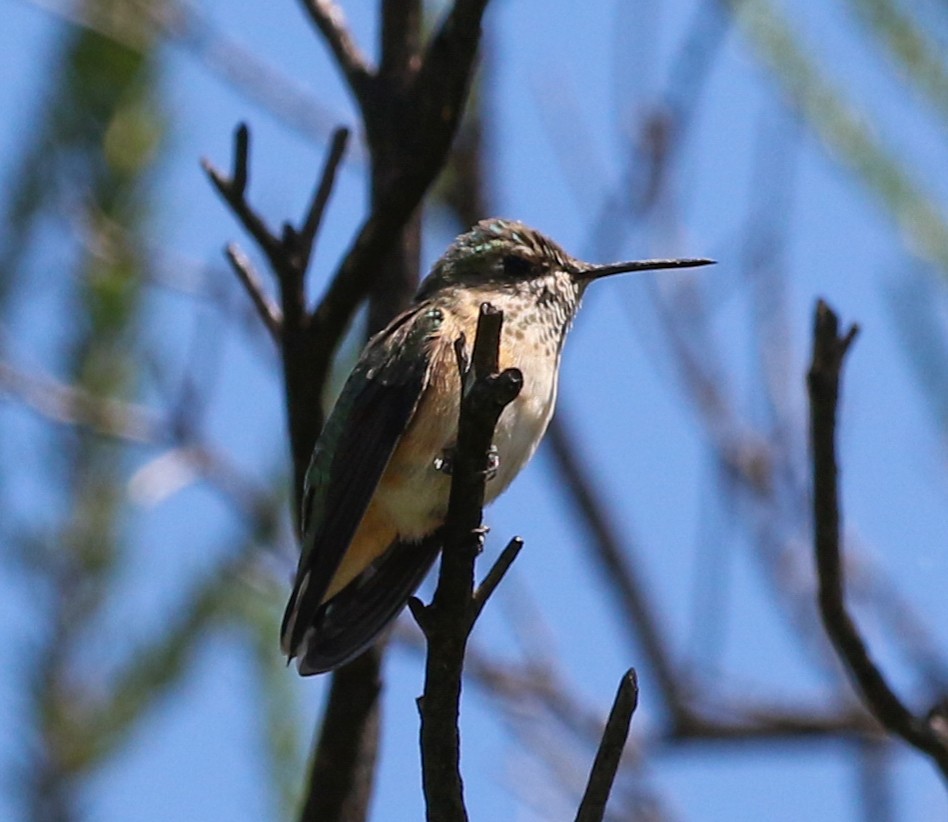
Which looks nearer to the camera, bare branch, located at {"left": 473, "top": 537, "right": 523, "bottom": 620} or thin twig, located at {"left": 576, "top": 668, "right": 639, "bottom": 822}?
thin twig, located at {"left": 576, "top": 668, "right": 639, "bottom": 822}

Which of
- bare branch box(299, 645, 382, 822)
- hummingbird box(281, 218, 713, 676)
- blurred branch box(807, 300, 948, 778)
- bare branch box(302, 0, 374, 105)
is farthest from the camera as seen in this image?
bare branch box(302, 0, 374, 105)

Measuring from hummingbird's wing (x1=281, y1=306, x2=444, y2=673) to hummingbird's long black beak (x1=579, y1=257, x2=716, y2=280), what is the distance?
623 mm

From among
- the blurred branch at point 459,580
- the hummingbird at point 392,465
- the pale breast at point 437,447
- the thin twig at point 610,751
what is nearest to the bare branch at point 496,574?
the blurred branch at point 459,580

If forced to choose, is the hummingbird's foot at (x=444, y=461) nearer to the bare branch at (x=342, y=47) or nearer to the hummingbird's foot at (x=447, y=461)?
the hummingbird's foot at (x=447, y=461)

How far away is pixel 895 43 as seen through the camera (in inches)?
146

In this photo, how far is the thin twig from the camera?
2.38 meters

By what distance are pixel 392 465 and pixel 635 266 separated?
3.08ft

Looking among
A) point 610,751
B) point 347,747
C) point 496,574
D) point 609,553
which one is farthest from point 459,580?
point 609,553

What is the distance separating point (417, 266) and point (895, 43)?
1.38 metres

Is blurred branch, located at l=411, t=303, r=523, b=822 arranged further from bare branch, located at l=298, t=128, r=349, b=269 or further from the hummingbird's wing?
bare branch, located at l=298, t=128, r=349, b=269

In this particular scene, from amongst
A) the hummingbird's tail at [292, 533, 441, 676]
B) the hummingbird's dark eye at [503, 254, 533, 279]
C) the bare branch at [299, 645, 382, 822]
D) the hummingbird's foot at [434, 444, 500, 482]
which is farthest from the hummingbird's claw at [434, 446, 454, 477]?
the hummingbird's dark eye at [503, 254, 533, 279]

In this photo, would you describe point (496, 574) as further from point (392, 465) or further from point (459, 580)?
point (392, 465)

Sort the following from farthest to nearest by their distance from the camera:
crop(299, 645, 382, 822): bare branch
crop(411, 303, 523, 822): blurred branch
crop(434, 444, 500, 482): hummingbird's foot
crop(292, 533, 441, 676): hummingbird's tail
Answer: crop(299, 645, 382, 822): bare branch
crop(292, 533, 441, 676): hummingbird's tail
crop(434, 444, 500, 482): hummingbird's foot
crop(411, 303, 523, 822): blurred branch

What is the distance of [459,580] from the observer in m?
2.69
